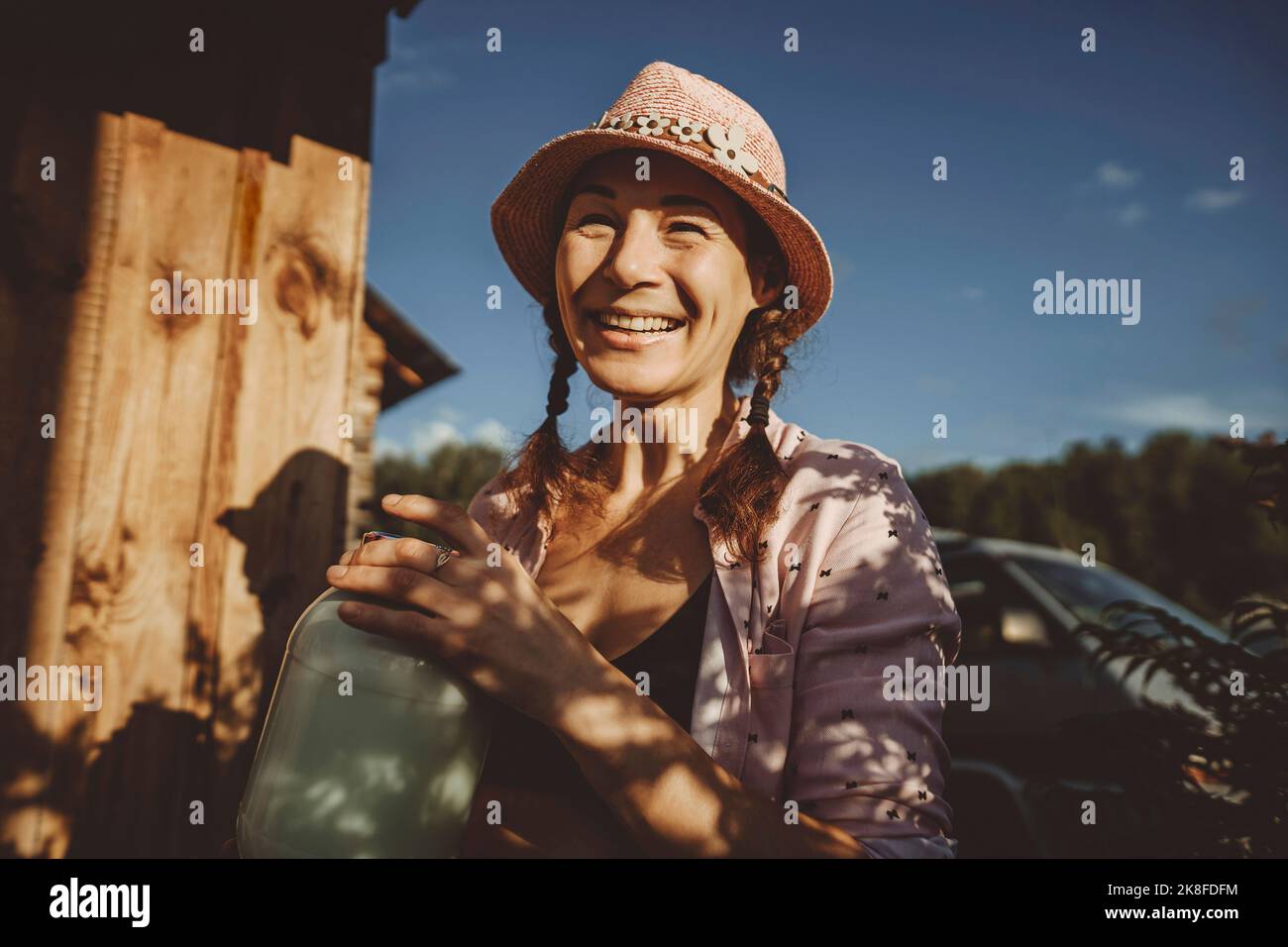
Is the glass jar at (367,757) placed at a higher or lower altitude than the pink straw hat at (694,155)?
lower

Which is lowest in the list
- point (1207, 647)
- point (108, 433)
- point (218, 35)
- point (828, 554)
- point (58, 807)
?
point (58, 807)

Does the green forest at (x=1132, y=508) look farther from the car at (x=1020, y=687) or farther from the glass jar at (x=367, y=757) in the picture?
the glass jar at (x=367, y=757)

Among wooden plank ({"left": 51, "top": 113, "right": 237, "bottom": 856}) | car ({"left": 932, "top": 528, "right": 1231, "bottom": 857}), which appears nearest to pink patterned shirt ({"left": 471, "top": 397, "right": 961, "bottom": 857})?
wooden plank ({"left": 51, "top": 113, "right": 237, "bottom": 856})

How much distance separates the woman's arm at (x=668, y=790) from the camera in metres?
1.42

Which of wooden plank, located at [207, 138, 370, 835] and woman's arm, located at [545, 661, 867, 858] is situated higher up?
wooden plank, located at [207, 138, 370, 835]

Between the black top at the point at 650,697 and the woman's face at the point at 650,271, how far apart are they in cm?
62

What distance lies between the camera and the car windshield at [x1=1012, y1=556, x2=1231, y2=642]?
208 inches

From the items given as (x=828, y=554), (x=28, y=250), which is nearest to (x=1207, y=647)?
(x=828, y=554)

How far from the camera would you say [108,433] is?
7.97ft

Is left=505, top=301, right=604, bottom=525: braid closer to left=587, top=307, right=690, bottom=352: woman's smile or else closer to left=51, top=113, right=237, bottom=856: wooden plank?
left=587, top=307, right=690, bottom=352: woman's smile

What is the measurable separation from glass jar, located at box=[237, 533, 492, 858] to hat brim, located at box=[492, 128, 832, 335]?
126 cm

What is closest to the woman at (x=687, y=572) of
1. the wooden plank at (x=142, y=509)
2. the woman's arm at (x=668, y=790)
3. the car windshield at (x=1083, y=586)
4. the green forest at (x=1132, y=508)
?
the woman's arm at (x=668, y=790)

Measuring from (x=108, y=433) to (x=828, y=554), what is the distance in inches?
87.0
